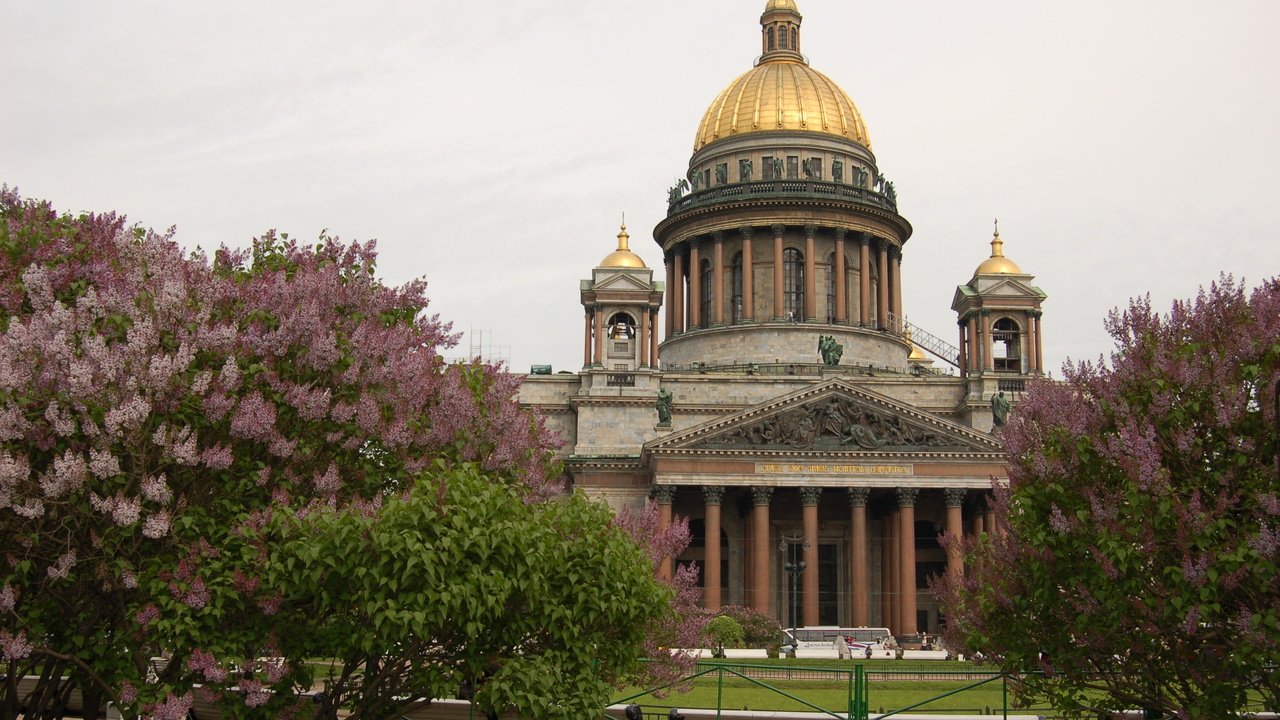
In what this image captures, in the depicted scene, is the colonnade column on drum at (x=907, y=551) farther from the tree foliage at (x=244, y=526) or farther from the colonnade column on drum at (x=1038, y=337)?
the tree foliage at (x=244, y=526)

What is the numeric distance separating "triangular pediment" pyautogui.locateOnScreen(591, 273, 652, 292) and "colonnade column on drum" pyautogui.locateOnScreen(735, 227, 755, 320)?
1127cm

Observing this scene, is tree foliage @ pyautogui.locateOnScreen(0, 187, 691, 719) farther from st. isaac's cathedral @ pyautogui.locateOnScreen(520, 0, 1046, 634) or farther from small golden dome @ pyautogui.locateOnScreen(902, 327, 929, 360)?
small golden dome @ pyautogui.locateOnScreen(902, 327, 929, 360)

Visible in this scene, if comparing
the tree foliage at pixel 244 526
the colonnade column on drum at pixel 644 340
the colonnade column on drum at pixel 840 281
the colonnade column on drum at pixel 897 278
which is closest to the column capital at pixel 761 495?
the colonnade column on drum at pixel 644 340

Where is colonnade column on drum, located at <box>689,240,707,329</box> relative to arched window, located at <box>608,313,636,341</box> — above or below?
above

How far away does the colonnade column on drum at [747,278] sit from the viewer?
262 feet

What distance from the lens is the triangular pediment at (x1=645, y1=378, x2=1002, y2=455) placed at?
64.6 m

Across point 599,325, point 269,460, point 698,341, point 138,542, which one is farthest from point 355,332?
point 698,341

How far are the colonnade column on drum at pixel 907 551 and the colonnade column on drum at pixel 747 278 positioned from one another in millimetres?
18119

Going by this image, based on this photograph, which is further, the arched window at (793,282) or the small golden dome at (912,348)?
the small golden dome at (912,348)

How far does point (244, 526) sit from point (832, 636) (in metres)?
47.1

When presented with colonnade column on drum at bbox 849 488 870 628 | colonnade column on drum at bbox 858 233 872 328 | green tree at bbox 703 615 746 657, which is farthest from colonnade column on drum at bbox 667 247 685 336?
green tree at bbox 703 615 746 657

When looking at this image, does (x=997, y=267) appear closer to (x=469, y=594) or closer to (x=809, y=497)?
(x=809, y=497)

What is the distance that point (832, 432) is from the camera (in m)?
64.9

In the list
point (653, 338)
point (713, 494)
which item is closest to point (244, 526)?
point (713, 494)
